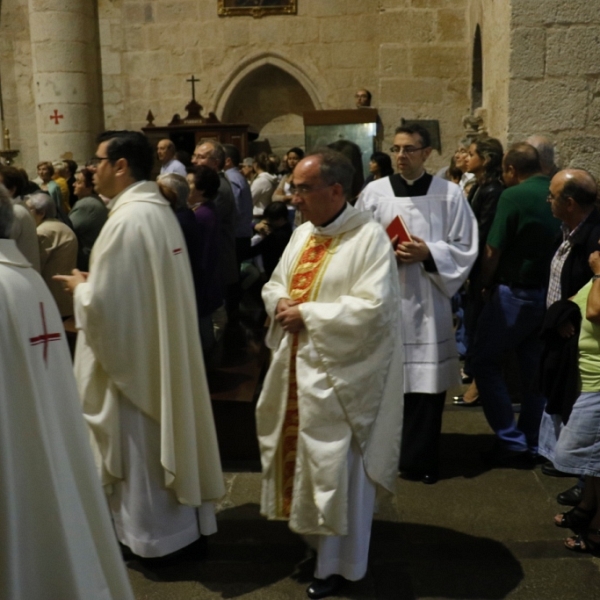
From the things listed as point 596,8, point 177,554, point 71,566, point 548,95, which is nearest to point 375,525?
point 177,554

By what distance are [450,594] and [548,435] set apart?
101cm

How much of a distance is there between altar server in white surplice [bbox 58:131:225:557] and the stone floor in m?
0.27

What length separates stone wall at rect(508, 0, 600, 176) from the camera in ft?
19.8

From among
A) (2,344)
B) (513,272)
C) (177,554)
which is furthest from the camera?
(513,272)

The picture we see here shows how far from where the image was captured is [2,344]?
202 cm

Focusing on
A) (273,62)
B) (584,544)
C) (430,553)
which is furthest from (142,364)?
(273,62)

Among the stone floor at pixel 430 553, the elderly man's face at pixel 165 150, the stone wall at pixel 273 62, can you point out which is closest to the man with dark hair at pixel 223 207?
the elderly man's face at pixel 165 150

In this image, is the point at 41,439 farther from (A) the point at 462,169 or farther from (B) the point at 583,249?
(A) the point at 462,169

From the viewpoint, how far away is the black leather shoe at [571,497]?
3.97 meters

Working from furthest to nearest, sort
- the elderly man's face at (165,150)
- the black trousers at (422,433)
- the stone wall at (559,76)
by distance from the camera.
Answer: the elderly man's face at (165,150) → the stone wall at (559,76) → the black trousers at (422,433)

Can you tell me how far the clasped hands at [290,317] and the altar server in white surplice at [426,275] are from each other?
3.48ft

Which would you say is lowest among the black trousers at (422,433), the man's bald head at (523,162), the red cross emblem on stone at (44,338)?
the black trousers at (422,433)

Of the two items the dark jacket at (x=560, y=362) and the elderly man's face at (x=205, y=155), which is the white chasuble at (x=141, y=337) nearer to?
Result: the dark jacket at (x=560, y=362)

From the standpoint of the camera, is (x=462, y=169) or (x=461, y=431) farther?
(x=462, y=169)
